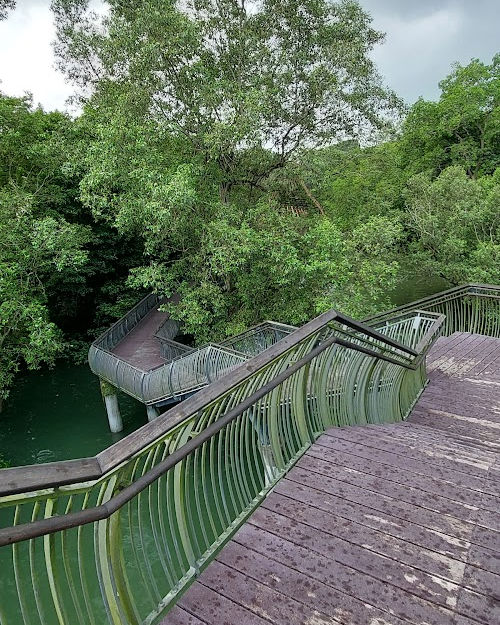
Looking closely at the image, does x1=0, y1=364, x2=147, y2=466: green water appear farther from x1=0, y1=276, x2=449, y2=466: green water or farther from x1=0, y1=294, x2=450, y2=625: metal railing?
x1=0, y1=294, x2=450, y2=625: metal railing

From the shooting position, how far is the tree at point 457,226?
1305cm

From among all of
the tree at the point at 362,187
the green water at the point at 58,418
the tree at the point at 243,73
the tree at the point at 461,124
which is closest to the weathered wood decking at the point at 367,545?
the tree at the point at 243,73

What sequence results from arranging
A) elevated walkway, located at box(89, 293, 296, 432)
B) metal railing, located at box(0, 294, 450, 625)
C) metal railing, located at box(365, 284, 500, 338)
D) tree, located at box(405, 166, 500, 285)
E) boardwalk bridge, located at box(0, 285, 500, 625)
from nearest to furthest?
metal railing, located at box(0, 294, 450, 625) → boardwalk bridge, located at box(0, 285, 500, 625) → metal railing, located at box(365, 284, 500, 338) → elevated walkway, located at box(89, 293, 296, 432) → tree, located at box(405, 166, 500, 285)

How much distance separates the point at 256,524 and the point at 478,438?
3.26 meters

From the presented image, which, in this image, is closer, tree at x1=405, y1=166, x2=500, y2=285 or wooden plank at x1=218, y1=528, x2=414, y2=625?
wooden plank at x1=218, y1=528, x2=414, y2=625

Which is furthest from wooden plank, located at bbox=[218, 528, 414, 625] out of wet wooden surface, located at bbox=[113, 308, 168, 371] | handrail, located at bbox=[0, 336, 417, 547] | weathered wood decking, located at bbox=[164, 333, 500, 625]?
wet wooden surface, located at bbox=[113, 308, 168, 371]

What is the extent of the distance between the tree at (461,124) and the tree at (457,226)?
5788mm

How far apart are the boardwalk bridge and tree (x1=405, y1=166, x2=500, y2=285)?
37.9 ft

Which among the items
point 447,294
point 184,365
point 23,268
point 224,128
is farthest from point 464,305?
point 23,268

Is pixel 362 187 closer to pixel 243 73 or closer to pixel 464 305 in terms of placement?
pixel 243 73

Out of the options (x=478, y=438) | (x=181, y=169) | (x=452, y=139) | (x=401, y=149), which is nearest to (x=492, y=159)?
(x=452, y=139)

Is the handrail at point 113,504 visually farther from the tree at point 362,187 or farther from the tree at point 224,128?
the tree at point 362,187

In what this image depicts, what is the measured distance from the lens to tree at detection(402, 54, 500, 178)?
A: 66.6 feet

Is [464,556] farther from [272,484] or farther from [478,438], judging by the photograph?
[478,438]
